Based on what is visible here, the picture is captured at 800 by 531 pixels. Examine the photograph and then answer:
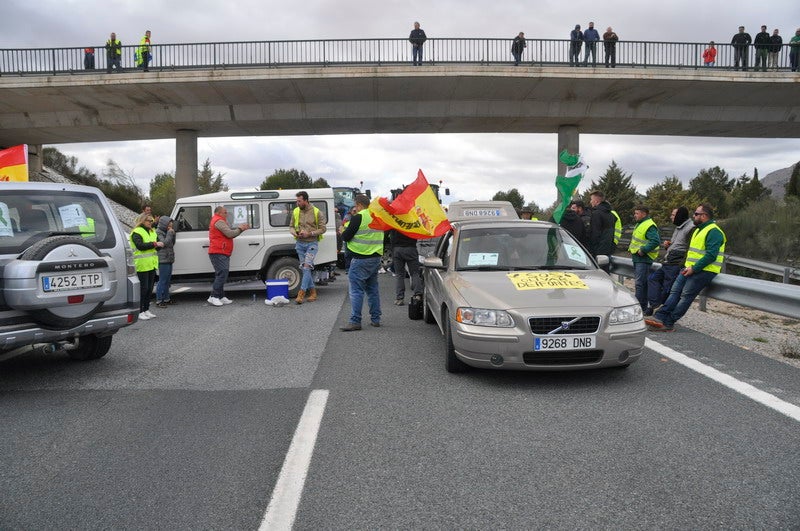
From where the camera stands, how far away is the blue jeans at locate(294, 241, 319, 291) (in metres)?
11.7

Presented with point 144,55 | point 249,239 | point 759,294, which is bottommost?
point 759,294

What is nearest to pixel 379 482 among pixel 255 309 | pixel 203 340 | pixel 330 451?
pixel 330 451

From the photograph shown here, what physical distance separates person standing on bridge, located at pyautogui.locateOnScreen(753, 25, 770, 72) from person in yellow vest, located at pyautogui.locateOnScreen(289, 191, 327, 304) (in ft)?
73.6

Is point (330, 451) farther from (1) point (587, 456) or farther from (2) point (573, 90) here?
(2) point (573, 90)

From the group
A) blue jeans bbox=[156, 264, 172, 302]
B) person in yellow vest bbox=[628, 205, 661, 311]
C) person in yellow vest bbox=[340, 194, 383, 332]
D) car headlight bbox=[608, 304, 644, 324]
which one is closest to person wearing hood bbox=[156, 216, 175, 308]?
blue jeans bbox=[156, 264, 172, 302]

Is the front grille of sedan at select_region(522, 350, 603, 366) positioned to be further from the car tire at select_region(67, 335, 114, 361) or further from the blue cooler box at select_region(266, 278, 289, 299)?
the blue cooler box at select_region(266, 278, 289, 299)

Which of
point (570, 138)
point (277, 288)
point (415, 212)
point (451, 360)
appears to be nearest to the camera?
point (451, 360)

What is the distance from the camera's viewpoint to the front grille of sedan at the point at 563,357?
17.8 ft

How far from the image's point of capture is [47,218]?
6008mm

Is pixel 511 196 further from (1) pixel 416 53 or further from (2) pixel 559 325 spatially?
(2) pixel 559 325

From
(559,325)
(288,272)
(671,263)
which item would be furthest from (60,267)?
(671,263)

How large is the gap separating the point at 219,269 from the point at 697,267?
8.03 metres

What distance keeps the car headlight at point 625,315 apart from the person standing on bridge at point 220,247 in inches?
302

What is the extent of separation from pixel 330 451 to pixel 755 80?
27.1 metres
